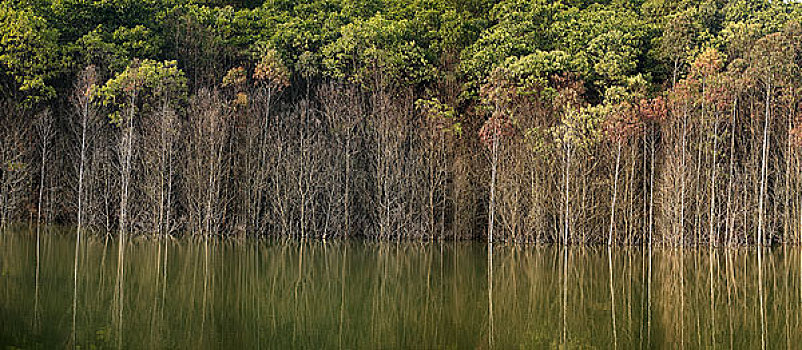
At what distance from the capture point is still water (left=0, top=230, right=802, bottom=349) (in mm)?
8766

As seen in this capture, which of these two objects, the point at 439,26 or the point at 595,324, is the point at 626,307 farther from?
the point at 439,26

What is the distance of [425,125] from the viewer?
26000 mm

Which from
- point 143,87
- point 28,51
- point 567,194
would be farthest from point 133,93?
point 567,194

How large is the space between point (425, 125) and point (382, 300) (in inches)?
582

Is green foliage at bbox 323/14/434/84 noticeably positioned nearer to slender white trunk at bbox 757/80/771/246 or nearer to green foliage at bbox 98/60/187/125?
green foliage at bbox 98/60/187/125

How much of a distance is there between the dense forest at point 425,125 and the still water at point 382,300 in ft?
16.1

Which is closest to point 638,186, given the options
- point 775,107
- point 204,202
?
point 775,107

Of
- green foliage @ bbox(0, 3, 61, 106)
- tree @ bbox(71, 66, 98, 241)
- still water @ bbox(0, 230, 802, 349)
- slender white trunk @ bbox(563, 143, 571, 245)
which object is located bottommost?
still water @ bbox(0, 230, 802, 349)

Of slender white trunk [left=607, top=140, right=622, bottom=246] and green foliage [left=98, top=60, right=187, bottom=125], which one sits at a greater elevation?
green foliage [left=98, top=60, right=187, bottom=125]

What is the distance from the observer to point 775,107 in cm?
2523

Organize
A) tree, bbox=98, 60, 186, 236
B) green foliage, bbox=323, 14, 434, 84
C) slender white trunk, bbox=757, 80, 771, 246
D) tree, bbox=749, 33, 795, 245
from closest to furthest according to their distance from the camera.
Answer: slender white trunk, bbox=757, 80, 771, 246 → tree, bbox=749, 33, 795, 245 → tree, bbox=98, 60, 186, 236 → green foliage, bbox=323, 14, 434, 84

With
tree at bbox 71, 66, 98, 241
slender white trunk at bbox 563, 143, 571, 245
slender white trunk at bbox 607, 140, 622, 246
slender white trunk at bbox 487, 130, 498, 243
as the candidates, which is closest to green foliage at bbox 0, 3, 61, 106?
tree at bbox 71, 66, 98, 241

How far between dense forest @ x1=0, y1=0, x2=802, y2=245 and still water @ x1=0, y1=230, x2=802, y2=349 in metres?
4.91

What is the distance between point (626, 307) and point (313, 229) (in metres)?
15.3
